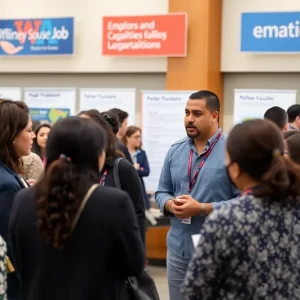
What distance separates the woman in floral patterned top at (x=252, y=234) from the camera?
237 cm

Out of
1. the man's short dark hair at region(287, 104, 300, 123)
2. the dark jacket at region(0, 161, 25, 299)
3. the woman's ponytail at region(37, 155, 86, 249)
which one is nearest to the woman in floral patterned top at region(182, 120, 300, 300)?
the woman's ponytail at region(37, 155, 86, 249)

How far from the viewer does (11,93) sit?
11.0 m

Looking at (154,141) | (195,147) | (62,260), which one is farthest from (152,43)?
(62,260)

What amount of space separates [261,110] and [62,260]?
6842 mm

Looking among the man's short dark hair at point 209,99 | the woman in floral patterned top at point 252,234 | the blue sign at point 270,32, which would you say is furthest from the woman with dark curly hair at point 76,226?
the blue sign at point 270,32

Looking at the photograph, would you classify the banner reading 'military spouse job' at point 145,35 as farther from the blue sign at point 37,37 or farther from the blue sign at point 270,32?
the blue sign at point 270,32

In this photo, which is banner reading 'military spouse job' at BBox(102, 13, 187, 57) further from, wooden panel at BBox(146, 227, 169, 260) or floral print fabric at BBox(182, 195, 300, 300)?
floral print fabric at BBox(182, 195, 300, 300)

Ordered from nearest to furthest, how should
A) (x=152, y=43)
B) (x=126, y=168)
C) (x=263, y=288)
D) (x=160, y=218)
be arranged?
(x=263, y=288) < (x=126, y=168) < (x=160, y=218) < (x=152, y=43)

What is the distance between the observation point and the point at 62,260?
256cm

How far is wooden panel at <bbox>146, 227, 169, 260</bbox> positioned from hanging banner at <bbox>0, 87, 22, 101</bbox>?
125 inches

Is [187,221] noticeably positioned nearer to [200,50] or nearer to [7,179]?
[7,179]

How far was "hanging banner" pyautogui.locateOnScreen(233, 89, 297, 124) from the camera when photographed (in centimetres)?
905

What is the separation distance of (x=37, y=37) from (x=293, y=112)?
17.0 feet

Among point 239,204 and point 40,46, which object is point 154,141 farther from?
point 239,204
